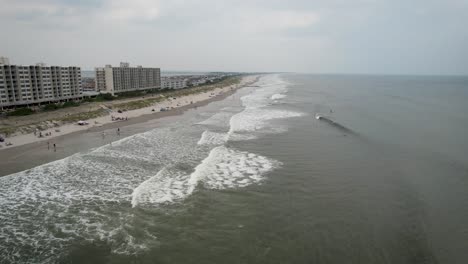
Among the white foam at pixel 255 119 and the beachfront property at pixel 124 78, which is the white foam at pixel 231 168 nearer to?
the white foam at pixel 255 119

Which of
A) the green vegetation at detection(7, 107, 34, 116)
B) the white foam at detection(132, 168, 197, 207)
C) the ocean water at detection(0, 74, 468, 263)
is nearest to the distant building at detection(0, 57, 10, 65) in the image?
the green vegetation at detection(7, 107, 34, 116)

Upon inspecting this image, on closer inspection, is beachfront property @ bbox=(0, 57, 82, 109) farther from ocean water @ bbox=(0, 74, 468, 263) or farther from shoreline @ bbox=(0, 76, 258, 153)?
ocean water @ bbox=(0, 74, 468, 263)

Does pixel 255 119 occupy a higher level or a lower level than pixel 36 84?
lower

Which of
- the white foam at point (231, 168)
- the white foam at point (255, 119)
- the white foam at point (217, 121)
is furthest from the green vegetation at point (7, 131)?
the white foam at point (255, 119)

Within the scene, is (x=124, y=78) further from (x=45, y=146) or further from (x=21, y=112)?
(x=45, y=146)

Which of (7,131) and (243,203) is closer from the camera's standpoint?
(243,203)

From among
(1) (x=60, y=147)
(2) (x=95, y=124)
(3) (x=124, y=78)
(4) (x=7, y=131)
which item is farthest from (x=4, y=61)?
(1) (x=60, y=147)
